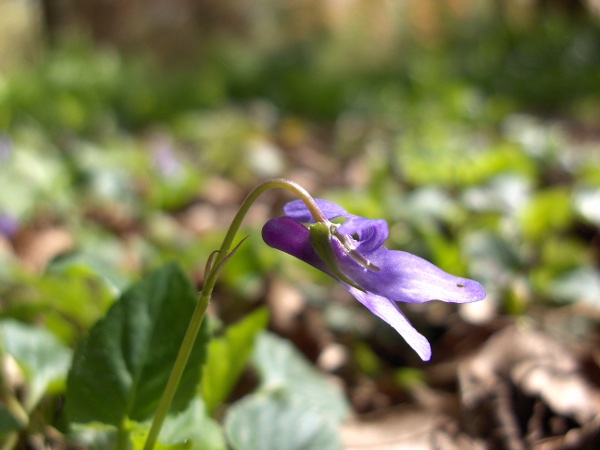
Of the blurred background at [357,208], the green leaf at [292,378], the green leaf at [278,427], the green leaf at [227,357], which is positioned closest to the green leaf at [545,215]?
the blurred background at [357,208]

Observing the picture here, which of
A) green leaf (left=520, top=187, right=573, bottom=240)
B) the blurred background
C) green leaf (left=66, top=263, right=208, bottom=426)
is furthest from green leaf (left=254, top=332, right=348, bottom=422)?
green leaf (left=520, top=187, right=573, bottom=240)

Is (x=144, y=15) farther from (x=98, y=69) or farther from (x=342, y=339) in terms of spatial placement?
(x=342, y=339)

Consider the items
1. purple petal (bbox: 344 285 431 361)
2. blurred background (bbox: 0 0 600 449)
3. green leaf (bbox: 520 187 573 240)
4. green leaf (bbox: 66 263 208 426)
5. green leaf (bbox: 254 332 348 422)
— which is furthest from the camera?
green leaf (bbox: 520 187 573 240)

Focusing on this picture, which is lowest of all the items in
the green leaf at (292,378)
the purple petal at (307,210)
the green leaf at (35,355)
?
the green leaf at (292,378)

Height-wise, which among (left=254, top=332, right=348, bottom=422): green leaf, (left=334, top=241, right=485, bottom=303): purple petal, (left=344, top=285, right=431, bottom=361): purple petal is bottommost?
(left=254, top=332, right=348, bottom=422): green leaf

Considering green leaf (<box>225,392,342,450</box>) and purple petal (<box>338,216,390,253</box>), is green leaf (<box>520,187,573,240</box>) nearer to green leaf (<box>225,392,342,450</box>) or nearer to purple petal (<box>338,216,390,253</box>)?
green leaf (<box>225,392,342,450</box>)

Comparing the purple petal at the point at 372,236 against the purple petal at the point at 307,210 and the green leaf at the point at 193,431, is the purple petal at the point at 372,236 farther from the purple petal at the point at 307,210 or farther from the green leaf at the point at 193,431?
the green leaf at the point at 193,431
